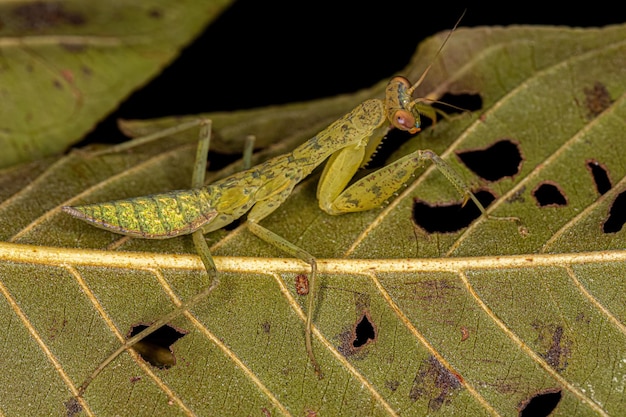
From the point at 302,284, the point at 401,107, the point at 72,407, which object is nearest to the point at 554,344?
the point at 302,284

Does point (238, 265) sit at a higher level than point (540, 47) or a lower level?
lower

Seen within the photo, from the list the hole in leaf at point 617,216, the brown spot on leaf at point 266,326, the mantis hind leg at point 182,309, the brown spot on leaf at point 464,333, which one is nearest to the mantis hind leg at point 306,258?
the brown spot on leaf at point 266,326

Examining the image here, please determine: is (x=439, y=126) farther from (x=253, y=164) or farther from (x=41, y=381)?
(x=41, y=381)

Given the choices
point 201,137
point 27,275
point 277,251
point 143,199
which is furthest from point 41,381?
point 201,137

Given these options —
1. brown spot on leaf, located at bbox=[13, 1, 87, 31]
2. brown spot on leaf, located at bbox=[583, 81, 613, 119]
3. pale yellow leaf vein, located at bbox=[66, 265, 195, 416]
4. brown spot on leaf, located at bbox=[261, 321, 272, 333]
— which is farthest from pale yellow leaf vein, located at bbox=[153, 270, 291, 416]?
brown spot on leaf, located at bbox=[583, 81, 613, 119]

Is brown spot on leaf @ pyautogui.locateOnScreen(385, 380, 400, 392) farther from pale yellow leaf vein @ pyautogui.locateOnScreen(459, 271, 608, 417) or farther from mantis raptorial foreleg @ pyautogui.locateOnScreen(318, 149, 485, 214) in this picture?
mantis raptorial foreleg @ pyautogui.locateOnScreen(318, 149, 485, 214)
